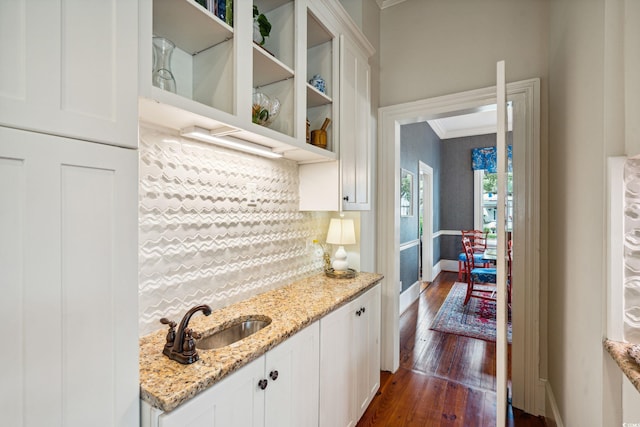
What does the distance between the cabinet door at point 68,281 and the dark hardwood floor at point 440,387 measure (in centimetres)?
177

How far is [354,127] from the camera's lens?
2.17 m

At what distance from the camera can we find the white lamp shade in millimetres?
2174

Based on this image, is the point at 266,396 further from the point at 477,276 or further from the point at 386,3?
the point at 477,276

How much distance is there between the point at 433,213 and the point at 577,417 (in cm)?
491

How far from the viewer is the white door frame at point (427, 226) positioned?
5773 mm

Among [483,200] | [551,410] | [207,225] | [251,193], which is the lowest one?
[551,410]

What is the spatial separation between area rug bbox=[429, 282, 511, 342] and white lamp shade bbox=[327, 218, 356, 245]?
214cm

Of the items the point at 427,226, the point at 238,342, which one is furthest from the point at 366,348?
the point at 427,226

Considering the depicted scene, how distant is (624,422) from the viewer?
1089mm

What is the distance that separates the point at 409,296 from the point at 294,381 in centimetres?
346

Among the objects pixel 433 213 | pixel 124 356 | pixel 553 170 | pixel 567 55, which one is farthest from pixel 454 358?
pixel 433 213

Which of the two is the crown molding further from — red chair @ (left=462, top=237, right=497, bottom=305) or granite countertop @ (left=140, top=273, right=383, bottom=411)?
red chair @ (left=462, top=237, right=497, bottom=305)

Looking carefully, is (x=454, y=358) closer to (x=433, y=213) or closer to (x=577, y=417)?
(x=577, y=417)

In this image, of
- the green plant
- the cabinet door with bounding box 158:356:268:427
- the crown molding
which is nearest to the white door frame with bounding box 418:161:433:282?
the crown molding
